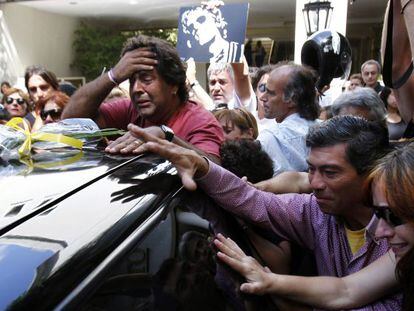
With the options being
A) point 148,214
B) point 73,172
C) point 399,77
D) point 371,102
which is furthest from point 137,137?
point 371,102

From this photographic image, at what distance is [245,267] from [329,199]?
426 millimetres

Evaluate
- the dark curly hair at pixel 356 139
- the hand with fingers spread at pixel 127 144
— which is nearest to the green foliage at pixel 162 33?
the dark curly hair at pixel 356 139

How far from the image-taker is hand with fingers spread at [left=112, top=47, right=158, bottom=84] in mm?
1911

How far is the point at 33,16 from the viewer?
14.1m

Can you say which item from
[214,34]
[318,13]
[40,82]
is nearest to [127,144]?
[40,82]

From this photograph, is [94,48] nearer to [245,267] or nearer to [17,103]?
[17,103]

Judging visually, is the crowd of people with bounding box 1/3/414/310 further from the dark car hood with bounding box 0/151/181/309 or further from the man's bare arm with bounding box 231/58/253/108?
the man's bare arm with bounding box 231/58/253/108

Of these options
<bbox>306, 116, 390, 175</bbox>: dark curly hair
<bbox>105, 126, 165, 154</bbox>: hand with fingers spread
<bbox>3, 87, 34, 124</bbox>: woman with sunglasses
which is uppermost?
<bbox>105, 126, 165, 154</bbox>: hand with fingers spread

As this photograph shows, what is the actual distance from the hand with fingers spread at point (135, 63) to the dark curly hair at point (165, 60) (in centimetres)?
2

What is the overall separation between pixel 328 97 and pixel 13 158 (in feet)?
14.4

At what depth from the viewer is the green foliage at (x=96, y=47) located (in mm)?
14469

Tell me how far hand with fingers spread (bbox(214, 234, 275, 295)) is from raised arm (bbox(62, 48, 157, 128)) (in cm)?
87

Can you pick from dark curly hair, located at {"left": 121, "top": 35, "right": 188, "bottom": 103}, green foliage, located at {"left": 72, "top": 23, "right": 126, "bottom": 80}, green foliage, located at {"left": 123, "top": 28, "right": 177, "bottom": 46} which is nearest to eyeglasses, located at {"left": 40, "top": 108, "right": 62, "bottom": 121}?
dark curly hair, located at {"left": 121, "top": 35, "right": 188, "bottom": 103}

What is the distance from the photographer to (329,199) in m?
1.57
